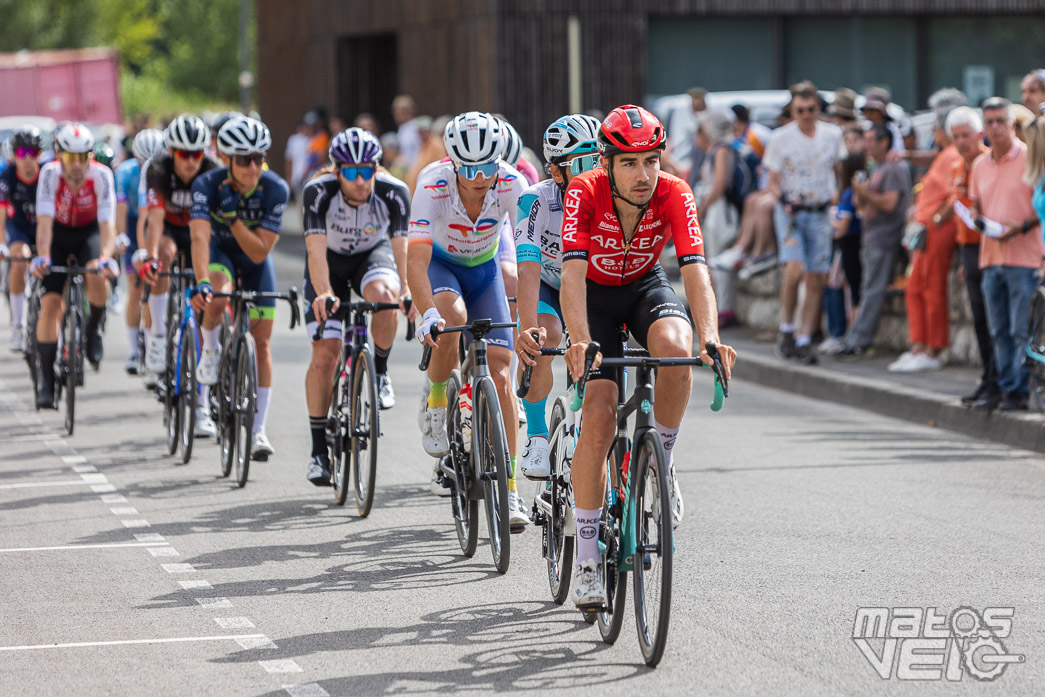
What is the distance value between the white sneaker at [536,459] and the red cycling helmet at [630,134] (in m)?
1.73

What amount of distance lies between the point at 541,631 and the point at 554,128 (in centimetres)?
265

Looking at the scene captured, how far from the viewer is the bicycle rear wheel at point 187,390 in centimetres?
1075

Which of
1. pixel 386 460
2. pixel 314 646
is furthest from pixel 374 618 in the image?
pixel 386 460

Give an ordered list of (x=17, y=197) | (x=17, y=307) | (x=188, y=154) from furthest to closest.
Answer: (x=17, y=307) → (x=17, y=197) → (x=188, y=154)

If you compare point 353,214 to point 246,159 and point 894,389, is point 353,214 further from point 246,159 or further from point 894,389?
point 894,389

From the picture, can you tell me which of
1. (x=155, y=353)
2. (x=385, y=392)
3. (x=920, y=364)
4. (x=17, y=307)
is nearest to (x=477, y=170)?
(x=385, y=392)

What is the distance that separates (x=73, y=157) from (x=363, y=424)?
16.1 feet

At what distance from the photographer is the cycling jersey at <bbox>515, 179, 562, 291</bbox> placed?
7.43 meters

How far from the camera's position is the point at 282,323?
20.4 metres

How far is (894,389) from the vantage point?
508 inches

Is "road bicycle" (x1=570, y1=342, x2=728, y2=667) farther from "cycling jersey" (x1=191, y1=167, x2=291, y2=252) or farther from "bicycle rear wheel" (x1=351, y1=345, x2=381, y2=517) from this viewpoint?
"cycling jersey" (x1=191, y1=167, x2=291, y2=252)

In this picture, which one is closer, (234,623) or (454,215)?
(234,623)

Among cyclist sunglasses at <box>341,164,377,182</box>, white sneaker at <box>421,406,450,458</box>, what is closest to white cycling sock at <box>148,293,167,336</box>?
cyclist sunglasses at <box>341,164,377,182</box>

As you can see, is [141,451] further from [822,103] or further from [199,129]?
[822,103]
